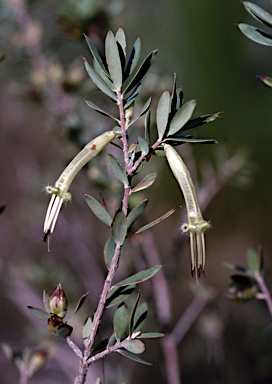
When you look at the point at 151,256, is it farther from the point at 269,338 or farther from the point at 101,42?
the point at 101,42

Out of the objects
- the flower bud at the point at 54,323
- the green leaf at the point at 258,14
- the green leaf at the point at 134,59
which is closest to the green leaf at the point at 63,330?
the flower bud at the point at 54,323

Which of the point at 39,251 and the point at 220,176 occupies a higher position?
the point at 220,176

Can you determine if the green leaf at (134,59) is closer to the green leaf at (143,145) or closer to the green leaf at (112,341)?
the green leaf at (143,145)

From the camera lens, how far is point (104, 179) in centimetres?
91

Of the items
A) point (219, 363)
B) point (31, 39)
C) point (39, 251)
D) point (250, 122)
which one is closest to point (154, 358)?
point (39, 251)

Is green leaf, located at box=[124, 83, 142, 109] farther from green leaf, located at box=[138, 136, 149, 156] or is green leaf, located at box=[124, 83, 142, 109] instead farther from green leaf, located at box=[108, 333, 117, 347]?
green leaf, located at box=[108, 333, 117, 347]

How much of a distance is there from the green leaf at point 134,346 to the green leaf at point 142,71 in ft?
0.71

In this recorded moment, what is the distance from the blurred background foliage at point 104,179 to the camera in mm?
1056

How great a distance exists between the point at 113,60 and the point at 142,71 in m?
0.03

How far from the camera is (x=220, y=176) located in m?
1.14

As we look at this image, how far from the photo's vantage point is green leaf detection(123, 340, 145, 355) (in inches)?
17.2

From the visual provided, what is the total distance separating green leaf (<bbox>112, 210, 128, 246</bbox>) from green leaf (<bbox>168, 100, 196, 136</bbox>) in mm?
85

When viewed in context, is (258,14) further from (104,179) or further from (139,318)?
(104,179)

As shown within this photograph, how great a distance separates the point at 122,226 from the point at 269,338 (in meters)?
0.72
